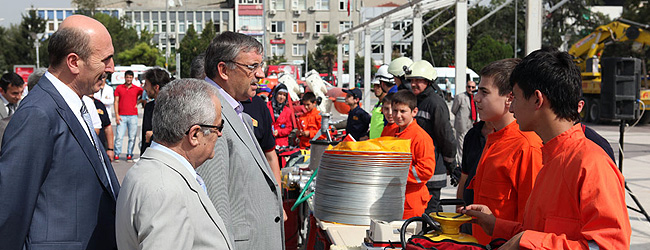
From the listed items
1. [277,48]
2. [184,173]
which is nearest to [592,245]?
[184,173]

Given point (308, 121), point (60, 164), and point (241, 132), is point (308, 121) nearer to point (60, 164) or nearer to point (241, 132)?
point (241, 132)

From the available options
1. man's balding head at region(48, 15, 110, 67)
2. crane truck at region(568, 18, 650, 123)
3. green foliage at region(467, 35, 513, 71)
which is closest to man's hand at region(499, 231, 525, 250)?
man's balding head at region(48, 15, 110, 67)

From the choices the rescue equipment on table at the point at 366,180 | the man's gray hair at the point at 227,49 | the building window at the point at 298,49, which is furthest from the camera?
the building window at the point at 298,49

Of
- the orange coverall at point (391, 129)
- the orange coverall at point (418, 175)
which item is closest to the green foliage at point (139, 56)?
the orange coverall at point (391, 129)

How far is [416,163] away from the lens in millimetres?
5578

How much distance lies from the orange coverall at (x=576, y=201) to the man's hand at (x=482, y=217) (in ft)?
1.11

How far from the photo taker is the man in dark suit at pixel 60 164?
9.01 ft

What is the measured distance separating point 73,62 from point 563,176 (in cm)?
217

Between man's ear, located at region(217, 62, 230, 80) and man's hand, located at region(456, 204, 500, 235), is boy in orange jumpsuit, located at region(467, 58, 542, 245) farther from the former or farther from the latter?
man's ear, located at region(217, 62, 230, 80)

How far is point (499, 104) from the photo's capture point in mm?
3902

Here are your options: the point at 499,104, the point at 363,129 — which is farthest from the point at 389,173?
the point at 363,129

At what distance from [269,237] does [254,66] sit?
0.98 m

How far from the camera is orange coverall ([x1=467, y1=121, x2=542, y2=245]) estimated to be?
357 centimetres

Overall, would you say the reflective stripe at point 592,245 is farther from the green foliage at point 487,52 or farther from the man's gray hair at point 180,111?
the green foliage at point 487,52
